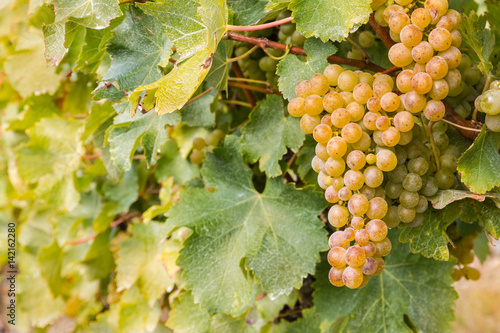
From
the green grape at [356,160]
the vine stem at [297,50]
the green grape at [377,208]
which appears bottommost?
the green grape at [377,208]

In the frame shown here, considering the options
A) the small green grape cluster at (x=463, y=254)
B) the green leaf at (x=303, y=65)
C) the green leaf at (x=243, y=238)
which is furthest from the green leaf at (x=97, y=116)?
the small green grape cluster at (x=463, y=254)

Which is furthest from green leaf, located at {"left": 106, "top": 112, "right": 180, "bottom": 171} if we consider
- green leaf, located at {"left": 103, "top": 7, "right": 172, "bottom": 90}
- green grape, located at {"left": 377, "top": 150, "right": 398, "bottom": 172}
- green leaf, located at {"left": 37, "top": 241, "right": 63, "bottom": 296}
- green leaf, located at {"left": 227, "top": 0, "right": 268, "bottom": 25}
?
green leaf, located at {"left": 37, "top": 241, "right": 63, "bottom": 296}

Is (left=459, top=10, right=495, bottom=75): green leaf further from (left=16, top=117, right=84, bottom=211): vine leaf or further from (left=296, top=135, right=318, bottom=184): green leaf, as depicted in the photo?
(left=16, top=117, right=84, bottom=211): vine leaf

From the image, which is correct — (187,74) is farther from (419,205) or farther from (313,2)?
(419,205)

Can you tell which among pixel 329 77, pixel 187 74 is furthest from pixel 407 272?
pixel 187 74

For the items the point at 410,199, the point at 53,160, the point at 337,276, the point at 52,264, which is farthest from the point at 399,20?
the point at 52,264

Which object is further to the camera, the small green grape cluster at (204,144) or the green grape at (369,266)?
the small green grape cluster at (204,144)

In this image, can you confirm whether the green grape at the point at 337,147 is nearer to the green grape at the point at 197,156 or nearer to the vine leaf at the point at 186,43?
the vine leaf at the point at 186,43
